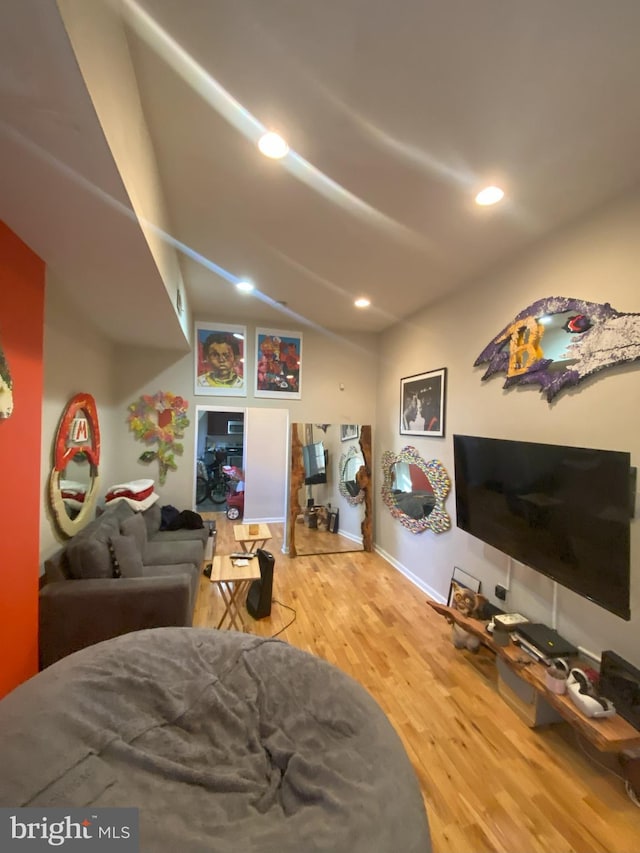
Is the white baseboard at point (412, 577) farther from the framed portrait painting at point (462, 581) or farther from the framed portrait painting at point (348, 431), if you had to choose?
the framed portrait painting at point (348, 431)

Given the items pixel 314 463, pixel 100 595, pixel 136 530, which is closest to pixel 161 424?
pixel 136 530

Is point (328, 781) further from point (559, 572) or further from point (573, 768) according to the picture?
point (559, 572)

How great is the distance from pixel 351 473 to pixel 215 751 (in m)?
3.62

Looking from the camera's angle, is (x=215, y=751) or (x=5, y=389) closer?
(x=215, y=751)

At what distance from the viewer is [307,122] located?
1505mm

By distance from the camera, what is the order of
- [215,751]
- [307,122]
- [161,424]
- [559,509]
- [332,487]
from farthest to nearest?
[332,487] → [161,424] → [559,509] → [307,122] → [215,751]

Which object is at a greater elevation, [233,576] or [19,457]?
[19,457]

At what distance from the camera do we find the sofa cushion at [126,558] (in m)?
2.49

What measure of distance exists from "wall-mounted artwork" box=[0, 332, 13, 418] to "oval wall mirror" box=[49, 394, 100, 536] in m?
1.06

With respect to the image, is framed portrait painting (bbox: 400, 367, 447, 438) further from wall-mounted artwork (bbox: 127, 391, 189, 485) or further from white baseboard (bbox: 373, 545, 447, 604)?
wall-mounted artwork (bbox: 127, 391, 189, 485)

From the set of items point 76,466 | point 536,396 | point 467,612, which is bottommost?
point 467,612

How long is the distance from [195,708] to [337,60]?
245 cm

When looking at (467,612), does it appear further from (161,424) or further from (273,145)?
(161,424)

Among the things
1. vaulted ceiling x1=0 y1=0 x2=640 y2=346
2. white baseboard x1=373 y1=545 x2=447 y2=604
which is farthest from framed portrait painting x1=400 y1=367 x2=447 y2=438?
white baseboard x1=373 y1=545 x2=447 y2=604
